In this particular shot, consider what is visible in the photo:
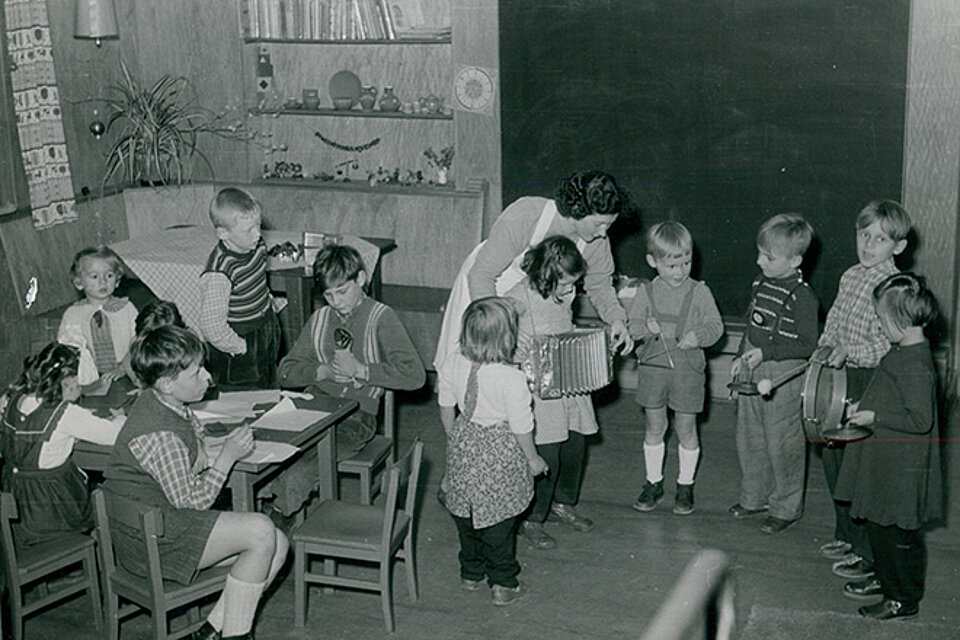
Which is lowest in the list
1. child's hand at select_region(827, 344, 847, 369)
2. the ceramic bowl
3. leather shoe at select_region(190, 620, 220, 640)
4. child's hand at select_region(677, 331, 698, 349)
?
leather shoe at select_region(190, 620, 220, 640)

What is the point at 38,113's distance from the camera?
6.70 meters

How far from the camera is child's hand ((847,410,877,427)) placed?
14.2 feet

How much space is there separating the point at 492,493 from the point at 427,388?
2.85m

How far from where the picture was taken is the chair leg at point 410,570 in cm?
461

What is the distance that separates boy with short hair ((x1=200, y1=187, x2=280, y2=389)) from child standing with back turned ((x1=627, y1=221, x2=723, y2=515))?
1.64 m

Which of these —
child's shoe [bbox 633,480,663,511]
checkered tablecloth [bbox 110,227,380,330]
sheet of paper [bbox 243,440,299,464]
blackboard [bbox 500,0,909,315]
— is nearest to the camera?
sheet of paper [bbox 243,440,299,464]

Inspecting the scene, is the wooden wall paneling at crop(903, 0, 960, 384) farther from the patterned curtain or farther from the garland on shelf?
the patterned curtain

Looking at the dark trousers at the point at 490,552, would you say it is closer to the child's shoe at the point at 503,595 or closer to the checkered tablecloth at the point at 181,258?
the child's shoe at the point at 503,595

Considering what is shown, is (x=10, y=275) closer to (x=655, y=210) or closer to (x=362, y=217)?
(x=362, y=217)

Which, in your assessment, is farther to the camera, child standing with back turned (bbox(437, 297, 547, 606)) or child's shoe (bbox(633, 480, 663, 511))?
child's shoe (bbox(633, 480, 663, 511))

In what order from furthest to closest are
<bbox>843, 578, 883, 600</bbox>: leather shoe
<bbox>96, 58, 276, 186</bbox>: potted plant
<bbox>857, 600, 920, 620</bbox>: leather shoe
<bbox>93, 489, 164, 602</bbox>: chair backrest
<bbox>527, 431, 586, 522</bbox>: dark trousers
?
<bbox>96, 58, 276, 186</bbox>: potted plant, <bbox>527, 431, 586, 522</bbox>: dark trousers, <bbox>843, 578, 883, 600</bbox>: leather shoe, <bbox>857, 600, 920, 620</bbox>: leather shoe, <bbox>93, 489, 164, 602</bbox>: chair backrest

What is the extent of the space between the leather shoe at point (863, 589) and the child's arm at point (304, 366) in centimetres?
218

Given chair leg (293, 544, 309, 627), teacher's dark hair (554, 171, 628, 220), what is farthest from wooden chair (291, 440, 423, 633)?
teacher's dark hair (554, 171, 628, 220)

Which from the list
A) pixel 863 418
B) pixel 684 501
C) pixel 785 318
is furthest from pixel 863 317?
pixel 684 501
